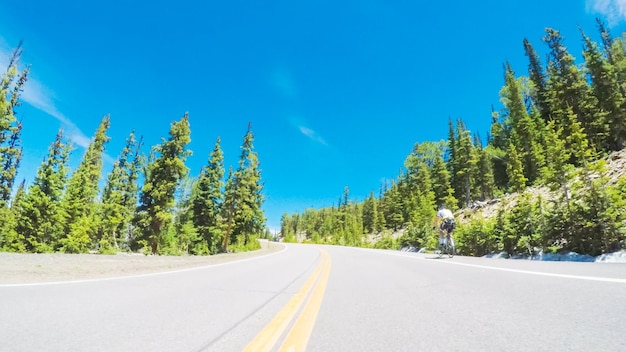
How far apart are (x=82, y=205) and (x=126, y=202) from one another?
759 centimetres

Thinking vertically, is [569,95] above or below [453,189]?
above

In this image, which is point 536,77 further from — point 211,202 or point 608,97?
point 211,202

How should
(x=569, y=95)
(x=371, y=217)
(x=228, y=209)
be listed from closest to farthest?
1. (x=228, y=209)
2. (x=569, y=95)
3. (x=371, y=217)

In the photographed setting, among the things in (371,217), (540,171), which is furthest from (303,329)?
(371,217)

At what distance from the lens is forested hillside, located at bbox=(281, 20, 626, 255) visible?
37.2 ft

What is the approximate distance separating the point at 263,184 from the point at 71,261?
34331 mm

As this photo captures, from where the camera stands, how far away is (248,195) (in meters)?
39.1

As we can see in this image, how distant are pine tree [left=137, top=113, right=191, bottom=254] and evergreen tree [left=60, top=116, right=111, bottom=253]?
541 cm

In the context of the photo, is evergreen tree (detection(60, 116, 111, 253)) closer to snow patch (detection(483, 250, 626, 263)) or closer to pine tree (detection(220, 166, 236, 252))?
pine tree (detection(220, 166, 236, 252))

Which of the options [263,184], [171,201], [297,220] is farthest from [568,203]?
[297,220]

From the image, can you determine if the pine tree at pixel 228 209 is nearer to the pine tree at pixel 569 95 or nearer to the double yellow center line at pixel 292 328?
the double yellow center line at pixel 292 328

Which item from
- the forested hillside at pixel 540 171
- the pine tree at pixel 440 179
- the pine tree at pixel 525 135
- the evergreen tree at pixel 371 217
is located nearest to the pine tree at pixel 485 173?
the forested hillside at pixel 540 171

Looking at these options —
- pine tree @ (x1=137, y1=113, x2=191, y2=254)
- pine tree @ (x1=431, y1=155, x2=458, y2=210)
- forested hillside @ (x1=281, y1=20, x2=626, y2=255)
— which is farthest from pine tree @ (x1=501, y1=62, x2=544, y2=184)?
pine tree @ (x1=137, y1=113, x2=191, y2=254)

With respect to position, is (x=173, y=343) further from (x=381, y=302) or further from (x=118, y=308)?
(x=381, y=302)
